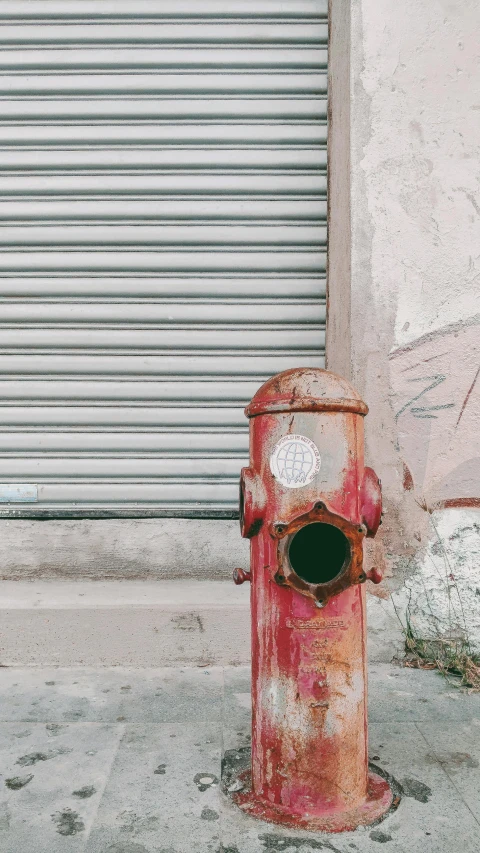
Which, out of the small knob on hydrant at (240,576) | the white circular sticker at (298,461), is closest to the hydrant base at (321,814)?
the small knob on hydrant at (240,576)

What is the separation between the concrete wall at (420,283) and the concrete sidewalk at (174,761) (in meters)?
0.68

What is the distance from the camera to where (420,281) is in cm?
329

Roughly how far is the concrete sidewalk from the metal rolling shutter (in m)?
1.09

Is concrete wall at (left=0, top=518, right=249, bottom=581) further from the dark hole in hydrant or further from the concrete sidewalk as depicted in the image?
the dark hole in hydrant

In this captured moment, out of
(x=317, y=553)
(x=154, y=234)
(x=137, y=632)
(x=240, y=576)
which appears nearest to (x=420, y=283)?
(x=154, y=234)

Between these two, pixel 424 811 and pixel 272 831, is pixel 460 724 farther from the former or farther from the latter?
pixel 272 831

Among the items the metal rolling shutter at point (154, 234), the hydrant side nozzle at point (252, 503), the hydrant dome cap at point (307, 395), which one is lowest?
the hydrant side nozzle at point (252, 503)

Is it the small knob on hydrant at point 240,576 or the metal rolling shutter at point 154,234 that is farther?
the metal rolling shutter at point 154,234

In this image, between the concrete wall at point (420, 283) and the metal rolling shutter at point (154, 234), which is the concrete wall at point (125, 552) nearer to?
the metal rolling shutter at point (154, 234)

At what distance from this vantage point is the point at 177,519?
3.71 meters

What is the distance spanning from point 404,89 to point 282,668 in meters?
2.88

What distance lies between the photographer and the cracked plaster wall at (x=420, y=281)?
326 cm

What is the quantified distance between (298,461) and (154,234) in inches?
89.5

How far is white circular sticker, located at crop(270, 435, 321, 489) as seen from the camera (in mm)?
1972
